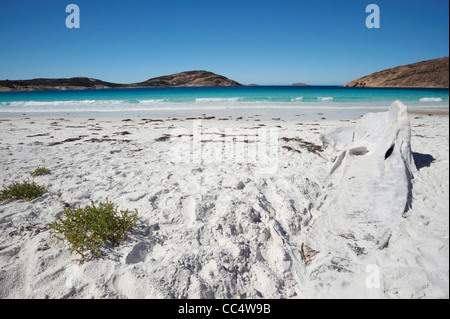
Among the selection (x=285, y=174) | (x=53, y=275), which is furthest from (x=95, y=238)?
(x=285, y=174)

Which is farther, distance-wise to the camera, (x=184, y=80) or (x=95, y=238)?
(x=184, y=80)

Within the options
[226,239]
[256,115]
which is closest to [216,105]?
[256,115]

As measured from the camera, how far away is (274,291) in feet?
8.13

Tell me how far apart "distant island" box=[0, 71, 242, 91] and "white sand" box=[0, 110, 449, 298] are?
9147 cm

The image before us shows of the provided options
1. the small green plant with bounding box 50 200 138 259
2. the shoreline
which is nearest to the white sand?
the small green plant with bounding box 50 200 138 259

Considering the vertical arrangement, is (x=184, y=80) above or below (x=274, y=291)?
above

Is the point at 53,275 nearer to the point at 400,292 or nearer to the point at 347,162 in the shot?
the point at 400,292

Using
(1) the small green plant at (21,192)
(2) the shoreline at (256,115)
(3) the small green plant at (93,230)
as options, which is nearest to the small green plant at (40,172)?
(1) the small green plant at (21,192)

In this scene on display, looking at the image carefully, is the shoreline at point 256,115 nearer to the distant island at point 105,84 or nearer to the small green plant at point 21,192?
the small green plant at point 21,192

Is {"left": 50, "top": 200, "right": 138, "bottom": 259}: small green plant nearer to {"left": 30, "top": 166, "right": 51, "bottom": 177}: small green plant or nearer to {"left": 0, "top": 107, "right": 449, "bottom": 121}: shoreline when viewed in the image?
{"left": 30, "top": 166, "right": 51, "bottom": 177}: small green plant

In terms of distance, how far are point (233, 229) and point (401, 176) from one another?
9.08ft

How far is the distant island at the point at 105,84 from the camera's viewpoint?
72.8 metres

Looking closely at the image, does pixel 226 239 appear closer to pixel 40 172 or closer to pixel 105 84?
pixel 40 172

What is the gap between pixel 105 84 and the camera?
303 feet
